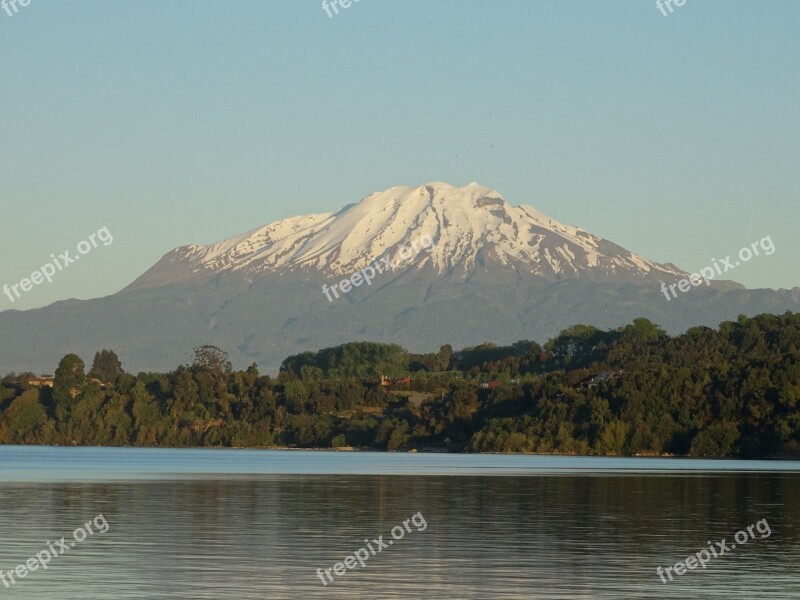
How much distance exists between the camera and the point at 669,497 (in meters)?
88.1

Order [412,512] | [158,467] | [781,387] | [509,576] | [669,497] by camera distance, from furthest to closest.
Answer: [781,387] → [158,467] → [669,497] → [412,512] → [509,576]

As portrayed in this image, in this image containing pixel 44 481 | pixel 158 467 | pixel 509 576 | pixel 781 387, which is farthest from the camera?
pixel 781 387

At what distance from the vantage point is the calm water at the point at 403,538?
149 feet

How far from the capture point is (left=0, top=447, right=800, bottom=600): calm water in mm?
45438

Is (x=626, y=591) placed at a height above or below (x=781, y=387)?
below

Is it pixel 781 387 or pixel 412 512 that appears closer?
pixel 412 512

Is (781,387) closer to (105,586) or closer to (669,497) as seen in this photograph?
(669,497)

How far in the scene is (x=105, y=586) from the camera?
44875 millimetres

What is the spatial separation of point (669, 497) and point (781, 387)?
104632 mm

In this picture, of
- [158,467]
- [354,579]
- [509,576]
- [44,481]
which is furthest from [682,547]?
[158,467]

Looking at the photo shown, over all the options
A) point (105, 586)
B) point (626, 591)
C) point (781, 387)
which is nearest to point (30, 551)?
Result: point (105, 586)

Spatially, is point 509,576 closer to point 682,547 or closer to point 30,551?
point 682,547

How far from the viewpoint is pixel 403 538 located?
59.5 m

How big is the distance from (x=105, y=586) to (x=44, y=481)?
64.6 metres
